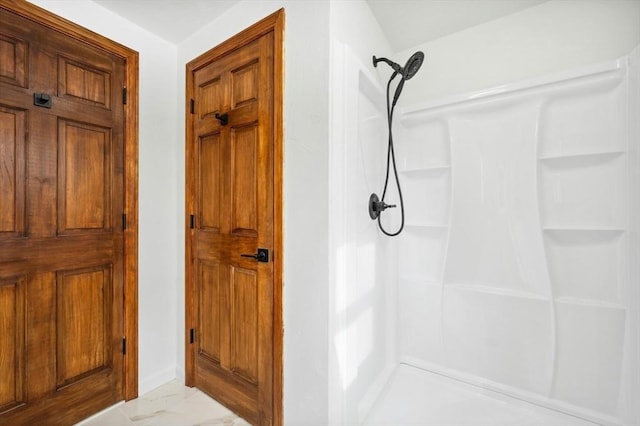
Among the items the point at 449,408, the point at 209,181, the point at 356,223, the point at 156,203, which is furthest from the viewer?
the point at 156,203

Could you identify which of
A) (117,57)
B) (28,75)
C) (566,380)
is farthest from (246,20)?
(566,380)

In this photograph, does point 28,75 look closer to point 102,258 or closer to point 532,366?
point 102,258

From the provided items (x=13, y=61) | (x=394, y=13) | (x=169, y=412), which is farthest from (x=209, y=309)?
(x=394, y=13)

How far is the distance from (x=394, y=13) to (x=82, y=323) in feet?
8.29

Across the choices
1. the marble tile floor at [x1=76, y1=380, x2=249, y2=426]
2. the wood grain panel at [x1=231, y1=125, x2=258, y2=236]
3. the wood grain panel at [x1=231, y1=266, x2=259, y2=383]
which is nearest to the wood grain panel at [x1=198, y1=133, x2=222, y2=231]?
the wood grain panel at [x1=231, y1=125, x2=258, y2=236]

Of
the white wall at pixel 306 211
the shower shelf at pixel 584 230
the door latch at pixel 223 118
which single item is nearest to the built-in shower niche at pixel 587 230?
the shower shelf at pixel 584 230

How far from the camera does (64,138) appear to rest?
4.89 feet

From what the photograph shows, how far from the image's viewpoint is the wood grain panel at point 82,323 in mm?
1493

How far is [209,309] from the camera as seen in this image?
1.79 m

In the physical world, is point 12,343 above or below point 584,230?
below

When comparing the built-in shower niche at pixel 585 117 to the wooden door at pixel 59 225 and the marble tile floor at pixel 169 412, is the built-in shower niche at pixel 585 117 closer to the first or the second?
the marble tile floor at pixel 169 412

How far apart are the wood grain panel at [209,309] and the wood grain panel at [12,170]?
2.98 ft

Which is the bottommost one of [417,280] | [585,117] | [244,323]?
[244,323]

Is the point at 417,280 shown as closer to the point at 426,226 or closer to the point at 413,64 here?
the point at 426,226
